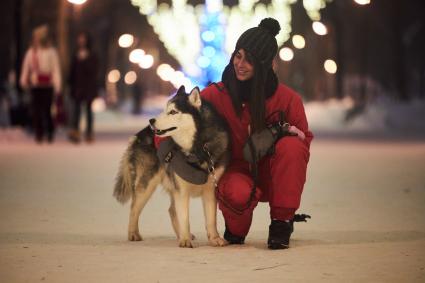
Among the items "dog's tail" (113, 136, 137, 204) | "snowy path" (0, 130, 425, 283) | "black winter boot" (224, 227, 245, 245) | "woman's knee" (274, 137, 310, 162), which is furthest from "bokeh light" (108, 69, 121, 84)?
"woman's knee" (274, 137, 310, 162)

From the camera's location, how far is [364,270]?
20.0 ft

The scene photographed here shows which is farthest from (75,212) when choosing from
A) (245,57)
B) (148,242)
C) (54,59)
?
(54,59)

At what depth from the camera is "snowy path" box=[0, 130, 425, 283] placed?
6.06 m

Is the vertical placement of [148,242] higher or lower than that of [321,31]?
lower

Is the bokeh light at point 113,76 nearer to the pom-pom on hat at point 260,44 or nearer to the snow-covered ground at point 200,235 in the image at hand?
the snow-covered ground at point 200,235

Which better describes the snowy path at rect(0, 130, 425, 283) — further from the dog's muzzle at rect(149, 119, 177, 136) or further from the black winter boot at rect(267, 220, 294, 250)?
the dog's muzzle at rect(149, 119, 177, 136)

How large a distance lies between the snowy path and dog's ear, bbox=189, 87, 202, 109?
1.02 m

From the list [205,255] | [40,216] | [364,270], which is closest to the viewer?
[364,270]

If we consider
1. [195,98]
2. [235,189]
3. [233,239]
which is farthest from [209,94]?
[233,239]

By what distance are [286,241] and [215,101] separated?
1241mm

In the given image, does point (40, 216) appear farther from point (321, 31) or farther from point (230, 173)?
point (321, 31)

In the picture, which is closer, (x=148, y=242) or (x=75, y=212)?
(x=148, y=242)

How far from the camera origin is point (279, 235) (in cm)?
708

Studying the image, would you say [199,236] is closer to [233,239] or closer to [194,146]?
[233,239]
